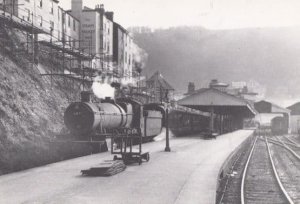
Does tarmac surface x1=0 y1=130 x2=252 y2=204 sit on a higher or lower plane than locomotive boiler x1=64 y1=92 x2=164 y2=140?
lower

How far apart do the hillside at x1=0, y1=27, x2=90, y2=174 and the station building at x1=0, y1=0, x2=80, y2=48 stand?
5769 millimetres

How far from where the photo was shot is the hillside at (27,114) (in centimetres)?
1475

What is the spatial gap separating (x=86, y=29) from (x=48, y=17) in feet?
29.1

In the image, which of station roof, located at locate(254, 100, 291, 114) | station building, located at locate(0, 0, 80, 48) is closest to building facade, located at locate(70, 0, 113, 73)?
station building, located at locate(0, 0, 80, 48)

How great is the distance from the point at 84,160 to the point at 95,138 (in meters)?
1.06

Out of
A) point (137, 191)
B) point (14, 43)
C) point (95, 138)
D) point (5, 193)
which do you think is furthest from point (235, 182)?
point (14, 43)

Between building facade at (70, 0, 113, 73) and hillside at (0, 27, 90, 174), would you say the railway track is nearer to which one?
hillside at (0, 27, 90, 174)

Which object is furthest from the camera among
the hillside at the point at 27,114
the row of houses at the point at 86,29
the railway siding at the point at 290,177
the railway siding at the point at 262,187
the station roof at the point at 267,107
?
the station roof at the point at 267,107

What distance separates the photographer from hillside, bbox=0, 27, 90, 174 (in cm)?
1475

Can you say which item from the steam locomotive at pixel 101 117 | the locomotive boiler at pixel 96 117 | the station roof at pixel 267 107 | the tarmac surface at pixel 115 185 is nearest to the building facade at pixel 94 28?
the steam locomotive at pixel 101 117

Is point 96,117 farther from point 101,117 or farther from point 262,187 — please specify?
point 262,187

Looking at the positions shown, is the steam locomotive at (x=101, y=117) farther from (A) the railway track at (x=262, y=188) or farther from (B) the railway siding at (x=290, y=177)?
(B) the railway siding at (x=290, y=177)

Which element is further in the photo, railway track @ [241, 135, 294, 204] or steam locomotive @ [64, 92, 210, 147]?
steam locomotive @ [64, 92, 210, 147]

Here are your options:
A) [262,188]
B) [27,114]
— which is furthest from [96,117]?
[262,188]
